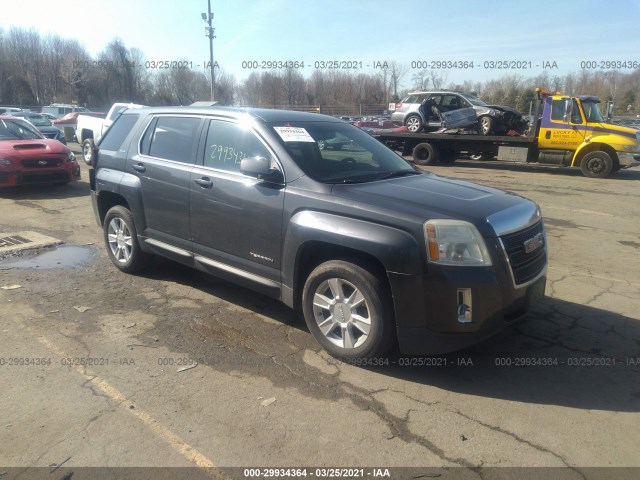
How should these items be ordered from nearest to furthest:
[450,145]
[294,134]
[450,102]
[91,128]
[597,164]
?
[294,134] → [597,164] → [91,128] → [450,145] → [450,102]

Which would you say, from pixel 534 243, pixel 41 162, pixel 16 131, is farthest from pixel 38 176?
pixel 534 243

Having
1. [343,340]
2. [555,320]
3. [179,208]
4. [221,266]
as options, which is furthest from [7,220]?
[555,320]

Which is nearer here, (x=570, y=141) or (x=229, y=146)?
(x=229, y=146)

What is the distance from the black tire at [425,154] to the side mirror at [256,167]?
1578 centimetres

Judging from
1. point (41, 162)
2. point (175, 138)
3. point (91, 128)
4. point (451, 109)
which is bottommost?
point (41, 162)

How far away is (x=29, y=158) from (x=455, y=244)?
10.1 meters

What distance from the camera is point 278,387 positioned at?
3.46 m

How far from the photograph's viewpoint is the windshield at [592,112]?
1570 cm

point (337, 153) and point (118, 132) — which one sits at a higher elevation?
point (118, 132)

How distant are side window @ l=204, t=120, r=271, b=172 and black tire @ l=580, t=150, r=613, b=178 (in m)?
14.6

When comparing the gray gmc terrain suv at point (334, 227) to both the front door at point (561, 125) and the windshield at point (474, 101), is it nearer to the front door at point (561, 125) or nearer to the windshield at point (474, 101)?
the front door at point (561, 125)

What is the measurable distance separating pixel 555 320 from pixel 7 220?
8.61 meters

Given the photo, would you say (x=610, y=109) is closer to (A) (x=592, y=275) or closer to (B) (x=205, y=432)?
(A) (x=592, y=275)

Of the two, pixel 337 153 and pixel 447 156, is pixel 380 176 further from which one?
pixel 447 156
